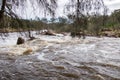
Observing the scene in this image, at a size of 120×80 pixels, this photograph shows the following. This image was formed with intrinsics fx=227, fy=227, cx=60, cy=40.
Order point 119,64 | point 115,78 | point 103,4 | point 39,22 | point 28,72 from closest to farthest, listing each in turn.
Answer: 1. point 103,4
2. point 39,22
3. point 115,78
4. point 28,72
5. point 119,64

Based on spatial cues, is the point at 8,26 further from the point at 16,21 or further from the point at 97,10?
the point at 97,10

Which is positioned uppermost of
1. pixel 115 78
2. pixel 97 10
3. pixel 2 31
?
pixel 97 10

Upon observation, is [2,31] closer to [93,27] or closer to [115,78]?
[93,27]

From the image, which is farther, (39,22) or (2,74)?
(2,74)

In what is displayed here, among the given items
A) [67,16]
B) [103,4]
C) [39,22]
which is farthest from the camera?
[39,22]

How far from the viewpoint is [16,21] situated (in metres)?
4.83

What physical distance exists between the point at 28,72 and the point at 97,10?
5.58 meters

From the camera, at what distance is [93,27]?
434cm

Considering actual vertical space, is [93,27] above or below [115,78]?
above

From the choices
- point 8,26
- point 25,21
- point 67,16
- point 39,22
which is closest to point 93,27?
point 67,16

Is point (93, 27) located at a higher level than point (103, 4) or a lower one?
lower

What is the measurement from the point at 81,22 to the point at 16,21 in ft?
4.70

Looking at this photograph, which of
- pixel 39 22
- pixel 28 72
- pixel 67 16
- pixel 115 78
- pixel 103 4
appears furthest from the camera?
pixel 28 72

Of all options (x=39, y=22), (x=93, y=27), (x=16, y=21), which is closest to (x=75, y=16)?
(x=93, y=27)
